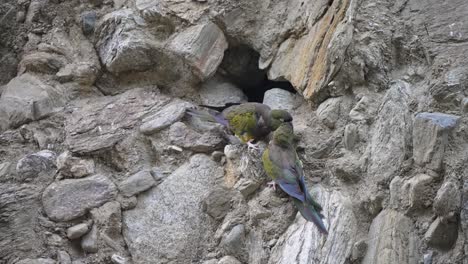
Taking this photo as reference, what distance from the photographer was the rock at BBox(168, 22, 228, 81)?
4.68 m

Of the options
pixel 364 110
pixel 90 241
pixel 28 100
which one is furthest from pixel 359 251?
pixel 28 100

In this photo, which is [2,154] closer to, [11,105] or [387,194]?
[11,105]

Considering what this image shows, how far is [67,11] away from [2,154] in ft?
4.09

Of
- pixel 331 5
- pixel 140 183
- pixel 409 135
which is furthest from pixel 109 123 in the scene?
pixel 409 135

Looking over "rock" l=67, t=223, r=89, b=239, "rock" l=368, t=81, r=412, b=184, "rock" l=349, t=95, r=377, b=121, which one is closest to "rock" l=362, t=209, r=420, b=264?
"rock" l=368, t=81, r=412, b=184

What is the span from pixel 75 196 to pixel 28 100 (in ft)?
2.95

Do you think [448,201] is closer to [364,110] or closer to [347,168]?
[347,168]

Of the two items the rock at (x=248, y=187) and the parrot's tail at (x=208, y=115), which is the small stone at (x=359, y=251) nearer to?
the rock at (x=248, y=187)

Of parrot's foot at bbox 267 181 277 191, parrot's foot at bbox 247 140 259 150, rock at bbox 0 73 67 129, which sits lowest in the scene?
parrot's foot at bbox 267 181 277 191

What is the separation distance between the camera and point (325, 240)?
11.9 ft

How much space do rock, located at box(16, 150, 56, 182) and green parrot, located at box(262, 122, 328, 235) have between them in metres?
1.36

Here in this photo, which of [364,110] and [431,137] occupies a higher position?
[431,137]

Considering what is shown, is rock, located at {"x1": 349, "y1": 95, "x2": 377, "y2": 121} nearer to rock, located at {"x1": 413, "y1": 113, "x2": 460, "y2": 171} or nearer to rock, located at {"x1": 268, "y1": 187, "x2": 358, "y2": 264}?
rock, located at {"x1": 413, "y1": 113, "x2": 460, "y2": 171}

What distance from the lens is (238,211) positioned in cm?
403
